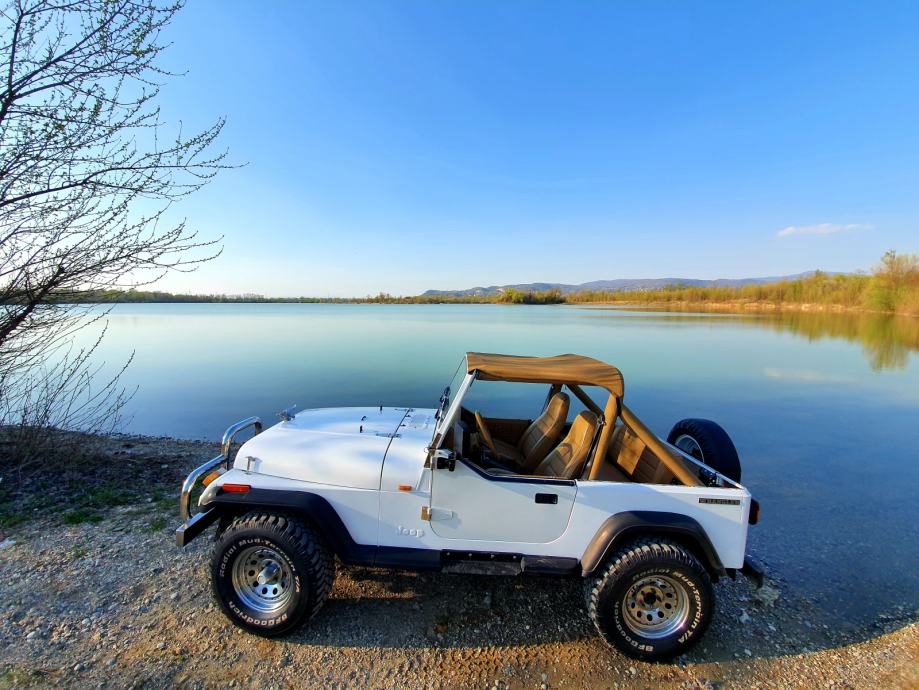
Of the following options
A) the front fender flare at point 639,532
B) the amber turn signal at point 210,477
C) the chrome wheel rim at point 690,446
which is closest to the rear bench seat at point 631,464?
the front fender flare at point 639,532

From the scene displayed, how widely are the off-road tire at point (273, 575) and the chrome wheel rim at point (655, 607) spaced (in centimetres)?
191

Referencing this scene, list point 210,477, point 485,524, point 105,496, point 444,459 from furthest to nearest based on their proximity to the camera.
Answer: point 105,496 → point 210,477 → point 485,524 → point 444,459

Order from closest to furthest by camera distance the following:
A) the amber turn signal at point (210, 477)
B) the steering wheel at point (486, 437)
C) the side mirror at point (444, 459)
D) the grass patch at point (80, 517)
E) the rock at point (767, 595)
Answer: the side mirror at point (444, 459) → the amber turn signal at point (210, 477) → the rock at point (767, 595) → the steering wheel at point (486, 437) → the grass patch at point (80, 517)

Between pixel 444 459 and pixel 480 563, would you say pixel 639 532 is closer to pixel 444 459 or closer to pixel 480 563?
pixel 480 563

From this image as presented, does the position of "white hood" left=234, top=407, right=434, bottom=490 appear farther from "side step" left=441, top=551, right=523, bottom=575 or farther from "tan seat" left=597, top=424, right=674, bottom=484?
"tan seat" left=597, top=424, right=674, bottom=484

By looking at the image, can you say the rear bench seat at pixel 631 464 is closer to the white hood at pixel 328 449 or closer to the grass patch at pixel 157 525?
the white hood at pixel 328 449

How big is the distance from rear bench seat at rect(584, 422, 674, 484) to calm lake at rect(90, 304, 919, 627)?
1795mm

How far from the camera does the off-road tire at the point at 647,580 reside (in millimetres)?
2461

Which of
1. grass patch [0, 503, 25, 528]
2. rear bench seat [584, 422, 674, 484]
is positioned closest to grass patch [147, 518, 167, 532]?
grass patch [0, 503, 25, 528]

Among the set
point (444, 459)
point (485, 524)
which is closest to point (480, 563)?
point (485, 524)

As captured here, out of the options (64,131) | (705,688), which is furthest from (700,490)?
(64,131)

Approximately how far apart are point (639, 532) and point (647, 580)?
28 centimetres

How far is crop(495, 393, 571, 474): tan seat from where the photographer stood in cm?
324

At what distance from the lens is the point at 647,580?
2537 mm
